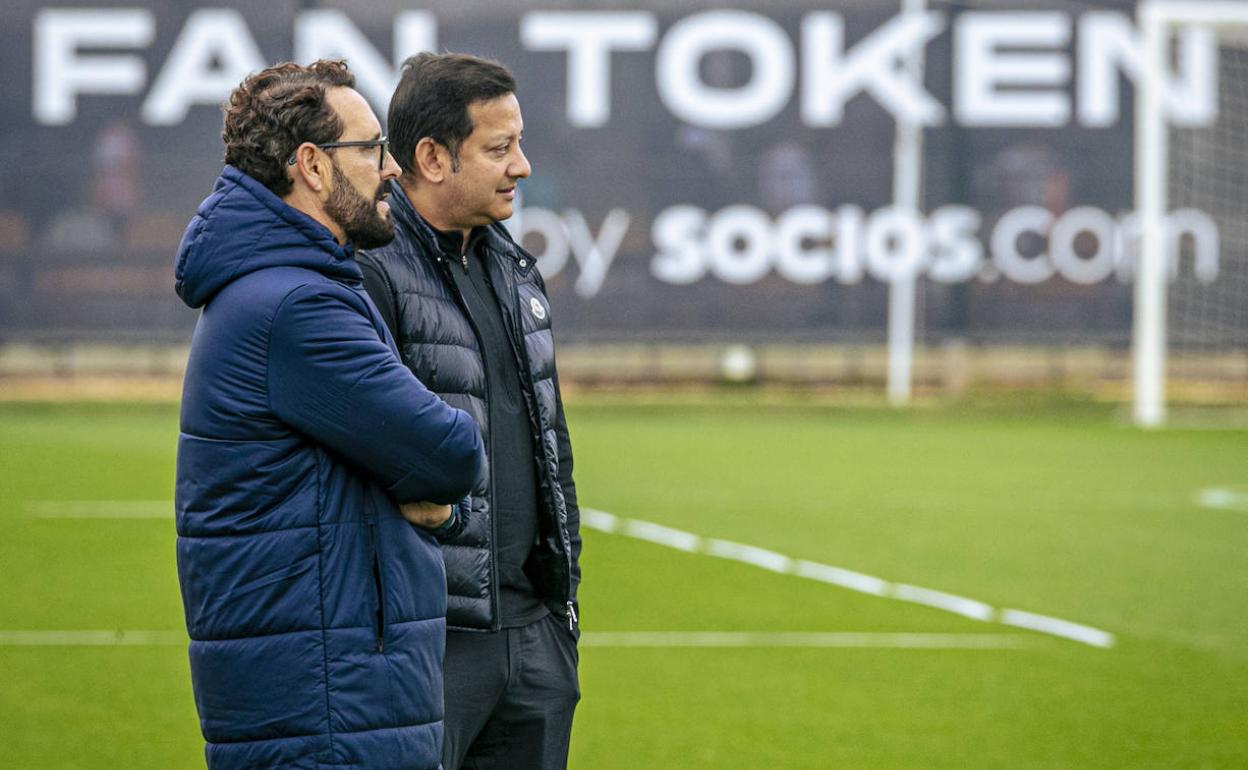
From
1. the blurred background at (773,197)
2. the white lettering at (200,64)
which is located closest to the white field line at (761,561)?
the blurred background at (773,197)

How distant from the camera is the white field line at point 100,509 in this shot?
1034cm

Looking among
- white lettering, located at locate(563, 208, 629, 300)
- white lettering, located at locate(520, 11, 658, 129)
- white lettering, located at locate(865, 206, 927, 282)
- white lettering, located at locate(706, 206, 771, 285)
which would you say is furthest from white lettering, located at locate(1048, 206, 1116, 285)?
white lettering, located at locate(520, 11, 658, 129)

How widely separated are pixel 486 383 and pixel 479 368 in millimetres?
30

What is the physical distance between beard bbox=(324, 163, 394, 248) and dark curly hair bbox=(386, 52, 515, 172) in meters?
0.51

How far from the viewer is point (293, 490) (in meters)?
2.47

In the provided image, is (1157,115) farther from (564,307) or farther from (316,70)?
(316,70)

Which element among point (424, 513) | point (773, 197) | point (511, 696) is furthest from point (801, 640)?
point (773, 197)

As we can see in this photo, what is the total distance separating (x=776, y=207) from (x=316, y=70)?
48.4ft

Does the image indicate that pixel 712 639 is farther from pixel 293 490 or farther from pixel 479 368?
pixel 293 490

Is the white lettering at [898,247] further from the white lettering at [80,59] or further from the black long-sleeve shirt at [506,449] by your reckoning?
the black long-sleeve shirt at [506,449]

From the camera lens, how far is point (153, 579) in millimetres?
8305

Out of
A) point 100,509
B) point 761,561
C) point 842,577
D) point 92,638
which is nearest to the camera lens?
point 92,638

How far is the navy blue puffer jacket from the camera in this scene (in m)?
2.45

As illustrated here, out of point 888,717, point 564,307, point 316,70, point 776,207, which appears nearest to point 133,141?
point 564,307
